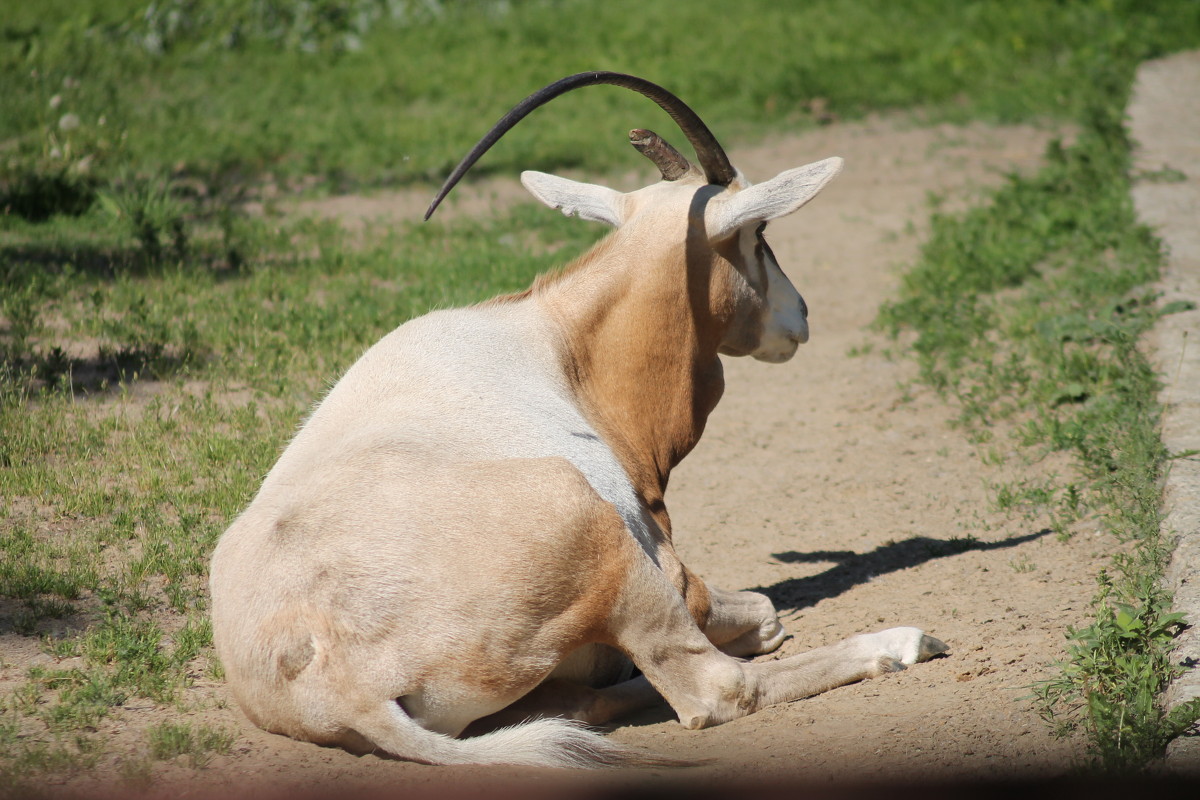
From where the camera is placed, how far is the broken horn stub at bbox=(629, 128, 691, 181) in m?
3.85

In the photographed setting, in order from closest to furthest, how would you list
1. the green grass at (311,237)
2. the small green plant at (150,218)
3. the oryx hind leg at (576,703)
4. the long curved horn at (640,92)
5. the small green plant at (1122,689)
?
1. the small green plant at (1122,689)
2. the oryx hind leg at (576,703)
3. the long curved horn at (640,92)
4. the green grass at (311,237)
5. the small green plant at (150,218)

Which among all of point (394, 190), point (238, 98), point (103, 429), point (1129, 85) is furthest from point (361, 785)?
point (1129, 85)

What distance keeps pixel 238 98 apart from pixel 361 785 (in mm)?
9642

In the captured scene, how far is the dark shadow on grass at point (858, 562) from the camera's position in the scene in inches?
172

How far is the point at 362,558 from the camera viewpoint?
296cm

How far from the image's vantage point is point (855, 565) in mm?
4535

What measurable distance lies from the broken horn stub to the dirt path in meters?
1.50

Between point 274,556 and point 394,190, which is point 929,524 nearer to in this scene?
point 274,556

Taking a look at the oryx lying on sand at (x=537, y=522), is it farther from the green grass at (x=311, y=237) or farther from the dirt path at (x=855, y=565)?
the green grass at (x=311, y=237)

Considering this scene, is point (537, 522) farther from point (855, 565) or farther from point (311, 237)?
point (311, 237)

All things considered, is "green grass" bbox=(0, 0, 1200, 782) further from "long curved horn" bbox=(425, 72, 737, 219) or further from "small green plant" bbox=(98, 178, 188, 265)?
"long curved horn" bbox=(425, 72, 737, 219)

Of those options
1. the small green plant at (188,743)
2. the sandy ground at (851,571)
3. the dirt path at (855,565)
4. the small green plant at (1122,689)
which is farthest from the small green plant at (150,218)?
the small green plant at (1122,689)

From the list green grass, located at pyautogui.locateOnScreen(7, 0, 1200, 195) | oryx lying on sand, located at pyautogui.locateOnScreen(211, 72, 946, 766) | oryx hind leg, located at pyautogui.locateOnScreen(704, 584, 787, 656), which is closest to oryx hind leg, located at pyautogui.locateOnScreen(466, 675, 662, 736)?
oryx lying on sand, located at pyautogui.locateOnScreen(211, 72, 946, 766)

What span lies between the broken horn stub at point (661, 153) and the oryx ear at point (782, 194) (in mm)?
324
